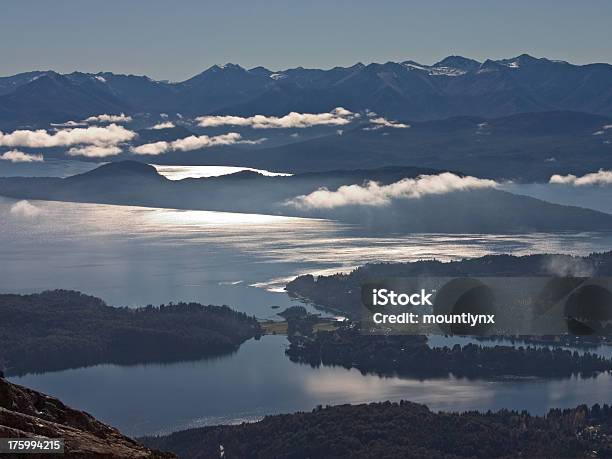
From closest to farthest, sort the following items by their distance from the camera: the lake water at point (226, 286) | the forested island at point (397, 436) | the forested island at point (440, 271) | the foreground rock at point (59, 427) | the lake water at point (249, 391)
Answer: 1. the foreground rock at point (59, 427)
2. the forested island at point (397, 436)
3. the lake water at point (249, 391)
4. the lake water at point (226, 286)
5. the forested island at point (440, 271)

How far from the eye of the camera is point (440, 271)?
365 feet

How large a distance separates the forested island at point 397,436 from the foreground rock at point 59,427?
3132cm

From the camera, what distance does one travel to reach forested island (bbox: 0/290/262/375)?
271 ft

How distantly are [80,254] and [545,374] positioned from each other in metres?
92.3

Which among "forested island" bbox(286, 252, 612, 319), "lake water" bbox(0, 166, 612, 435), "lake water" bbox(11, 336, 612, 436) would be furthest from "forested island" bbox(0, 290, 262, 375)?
"forested island" bbox(286, 252, 612, 319)

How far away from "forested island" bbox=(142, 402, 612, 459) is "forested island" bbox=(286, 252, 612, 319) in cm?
4621

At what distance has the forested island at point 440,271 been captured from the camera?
355 ft

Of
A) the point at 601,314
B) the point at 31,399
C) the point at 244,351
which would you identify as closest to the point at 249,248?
the point at 244,351

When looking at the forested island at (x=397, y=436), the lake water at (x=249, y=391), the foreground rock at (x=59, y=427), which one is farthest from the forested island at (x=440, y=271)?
the foreground rock at (x=59, y=427)

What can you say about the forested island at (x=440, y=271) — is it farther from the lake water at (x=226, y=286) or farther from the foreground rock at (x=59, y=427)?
the foreground rock at (x=59, y=427)

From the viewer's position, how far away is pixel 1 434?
16.4 metres

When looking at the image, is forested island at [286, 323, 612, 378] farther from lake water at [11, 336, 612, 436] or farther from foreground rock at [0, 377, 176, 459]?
foreground rock at [0, 377, 176, 459]

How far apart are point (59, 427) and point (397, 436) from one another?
118 ft

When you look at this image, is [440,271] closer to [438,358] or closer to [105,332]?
[438,358]
